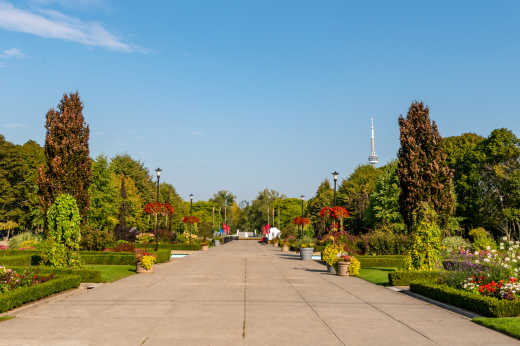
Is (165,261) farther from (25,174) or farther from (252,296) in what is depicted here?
(25,174)

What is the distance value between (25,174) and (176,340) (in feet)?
232

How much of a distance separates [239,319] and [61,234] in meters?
11.3

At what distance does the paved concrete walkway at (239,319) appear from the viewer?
9.48 m

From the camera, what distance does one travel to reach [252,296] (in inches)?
622

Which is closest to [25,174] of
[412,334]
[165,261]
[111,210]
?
[111,210]

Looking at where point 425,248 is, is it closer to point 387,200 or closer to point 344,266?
point 344,266

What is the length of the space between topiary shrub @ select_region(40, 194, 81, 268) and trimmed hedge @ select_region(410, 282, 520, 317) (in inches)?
558

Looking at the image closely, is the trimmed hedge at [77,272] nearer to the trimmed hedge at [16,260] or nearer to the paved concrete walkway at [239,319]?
the paved concrete walkway at [239,319]

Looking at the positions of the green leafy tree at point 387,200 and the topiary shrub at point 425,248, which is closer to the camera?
the topiary shrub at point 425,248

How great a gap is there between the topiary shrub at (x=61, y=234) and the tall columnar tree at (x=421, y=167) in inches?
1055

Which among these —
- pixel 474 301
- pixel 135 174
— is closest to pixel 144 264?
pixel 474 301

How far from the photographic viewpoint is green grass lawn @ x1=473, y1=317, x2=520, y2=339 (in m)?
10.1

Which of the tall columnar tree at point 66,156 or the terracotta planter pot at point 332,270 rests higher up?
the tall columnar tree at point 66,156

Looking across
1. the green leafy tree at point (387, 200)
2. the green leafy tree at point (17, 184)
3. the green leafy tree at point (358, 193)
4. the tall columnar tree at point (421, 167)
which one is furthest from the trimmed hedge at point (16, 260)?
the green leafy tree at point (358, 193)
